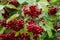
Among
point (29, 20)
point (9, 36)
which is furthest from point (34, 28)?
point (9, 36)

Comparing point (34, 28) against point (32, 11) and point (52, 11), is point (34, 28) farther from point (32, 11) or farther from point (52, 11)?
point (52, 11)

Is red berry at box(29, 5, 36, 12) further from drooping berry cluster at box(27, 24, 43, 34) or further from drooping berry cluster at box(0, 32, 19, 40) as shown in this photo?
drooping berry cluster at box(0, 32, 19, 40)

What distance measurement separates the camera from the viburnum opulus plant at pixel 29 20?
1679 millimetres

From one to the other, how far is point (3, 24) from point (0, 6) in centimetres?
12

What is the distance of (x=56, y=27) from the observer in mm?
1874

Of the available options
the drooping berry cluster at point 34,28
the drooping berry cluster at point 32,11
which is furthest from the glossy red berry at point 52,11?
the drooping berry cluster at point 34,28

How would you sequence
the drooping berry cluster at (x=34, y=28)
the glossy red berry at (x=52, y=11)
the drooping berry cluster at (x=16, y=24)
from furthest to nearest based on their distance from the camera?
1. the glossy red berry at (x=52, y=11)
2. the drooping berry cluster at (x=16, y=24)
3. the drooping berry cluster at (x=34, y=28)

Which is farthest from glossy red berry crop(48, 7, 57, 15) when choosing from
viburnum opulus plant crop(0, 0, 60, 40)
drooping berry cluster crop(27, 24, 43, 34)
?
drooping berry cluster crop(27, 24, 43, 34)

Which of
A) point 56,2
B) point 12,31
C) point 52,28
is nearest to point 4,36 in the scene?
point 12,31

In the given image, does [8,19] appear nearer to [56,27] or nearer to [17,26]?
[17,26]

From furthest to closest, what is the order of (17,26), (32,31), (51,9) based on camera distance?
(51,9) → (17,26) → (32,31)

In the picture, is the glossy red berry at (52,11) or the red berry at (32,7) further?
the glossy red berry at (52,11)

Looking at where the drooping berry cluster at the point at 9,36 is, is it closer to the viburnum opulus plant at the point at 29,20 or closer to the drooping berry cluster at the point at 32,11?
the viburnum opulus plant at the point at 29,20

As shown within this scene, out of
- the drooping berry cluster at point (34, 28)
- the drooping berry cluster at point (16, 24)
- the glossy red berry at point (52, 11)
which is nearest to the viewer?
the drooping berry cluster at point (34, 28)
